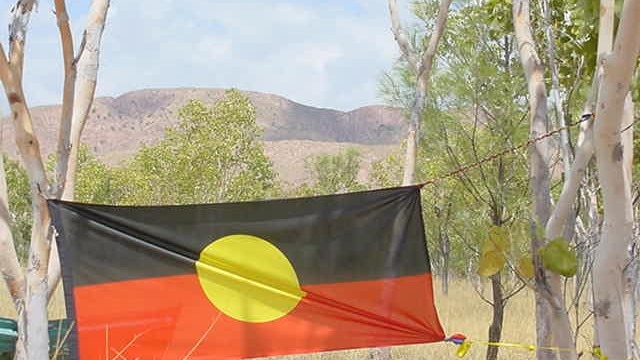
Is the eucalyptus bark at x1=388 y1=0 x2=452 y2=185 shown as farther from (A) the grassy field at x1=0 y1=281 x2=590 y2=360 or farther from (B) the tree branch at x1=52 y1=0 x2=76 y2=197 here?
(B) the tree branch at x1=52 y1=0 x2=76 y2=197

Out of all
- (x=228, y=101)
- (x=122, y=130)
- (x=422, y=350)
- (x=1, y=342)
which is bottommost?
(x=422, y=350)

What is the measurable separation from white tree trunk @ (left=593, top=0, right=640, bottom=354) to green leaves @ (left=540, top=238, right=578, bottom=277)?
1.71ft

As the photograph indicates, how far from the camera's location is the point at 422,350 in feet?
35.6

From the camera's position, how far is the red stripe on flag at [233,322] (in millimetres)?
4684

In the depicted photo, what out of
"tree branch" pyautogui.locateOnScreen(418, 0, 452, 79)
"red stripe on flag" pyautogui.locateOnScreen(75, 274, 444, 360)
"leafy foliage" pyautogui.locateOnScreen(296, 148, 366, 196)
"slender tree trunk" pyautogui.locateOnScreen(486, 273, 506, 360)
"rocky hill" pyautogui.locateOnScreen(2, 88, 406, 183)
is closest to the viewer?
"red stripe on flag" pyautogui.locateOnScreen(75, 274, 444, 360)

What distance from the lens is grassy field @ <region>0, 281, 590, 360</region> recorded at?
32.9 feet

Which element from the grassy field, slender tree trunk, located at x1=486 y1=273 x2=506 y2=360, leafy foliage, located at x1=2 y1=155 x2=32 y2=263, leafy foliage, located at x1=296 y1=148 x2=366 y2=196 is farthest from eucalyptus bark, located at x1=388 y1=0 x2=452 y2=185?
leafy foliage, located at x1=296 y1=148 x2=366 y2=196

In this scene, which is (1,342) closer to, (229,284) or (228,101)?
(229,284)

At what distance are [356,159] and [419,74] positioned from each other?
3806cm

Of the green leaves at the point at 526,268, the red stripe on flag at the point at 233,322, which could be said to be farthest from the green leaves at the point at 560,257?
the red stripe on flag at the point at 233,322

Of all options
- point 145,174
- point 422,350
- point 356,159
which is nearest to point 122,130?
point 356,159

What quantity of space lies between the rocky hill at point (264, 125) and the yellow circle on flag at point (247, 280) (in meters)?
76.6

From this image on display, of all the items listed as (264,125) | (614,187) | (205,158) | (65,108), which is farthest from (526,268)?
(264,125)

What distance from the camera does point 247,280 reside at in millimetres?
5047
